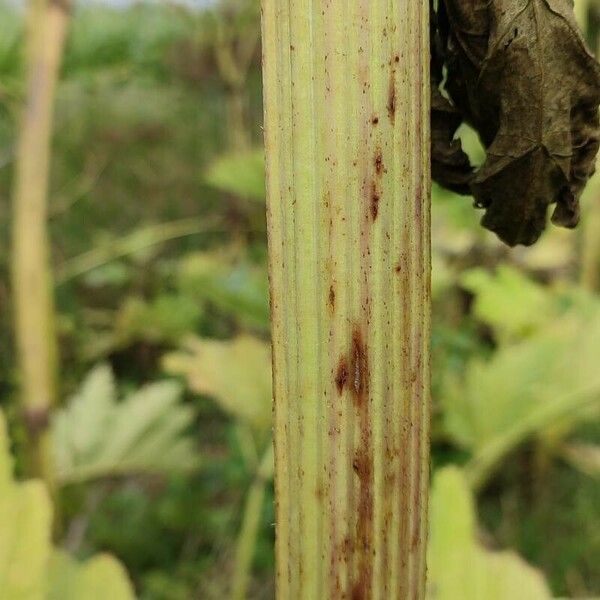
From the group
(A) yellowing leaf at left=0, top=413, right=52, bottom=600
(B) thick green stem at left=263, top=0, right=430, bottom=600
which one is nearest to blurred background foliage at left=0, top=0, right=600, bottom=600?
(A) yellowing leaf at left=0, top=413, right=52, bottom=600

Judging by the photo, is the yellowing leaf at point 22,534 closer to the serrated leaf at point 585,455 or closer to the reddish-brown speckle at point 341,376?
the reddish-brown speckle at point 341,376

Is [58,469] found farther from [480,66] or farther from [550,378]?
[480,66]

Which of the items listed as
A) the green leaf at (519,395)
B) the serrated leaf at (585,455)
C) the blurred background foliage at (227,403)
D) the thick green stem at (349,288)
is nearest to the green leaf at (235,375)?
the blurred background foliage at (227,403)

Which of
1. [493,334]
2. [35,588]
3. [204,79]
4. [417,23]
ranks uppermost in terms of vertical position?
[204,79]

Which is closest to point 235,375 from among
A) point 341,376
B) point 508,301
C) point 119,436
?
point 119,436

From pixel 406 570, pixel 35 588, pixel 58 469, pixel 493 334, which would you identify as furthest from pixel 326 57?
pixel 493 334

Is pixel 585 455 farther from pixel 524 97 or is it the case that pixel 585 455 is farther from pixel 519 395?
pixel 524 97

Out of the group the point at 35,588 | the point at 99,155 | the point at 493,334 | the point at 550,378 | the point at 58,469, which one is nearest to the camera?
the point at 35,588
